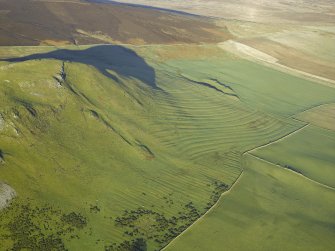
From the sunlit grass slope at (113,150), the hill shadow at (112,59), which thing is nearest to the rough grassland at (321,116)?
the sunlit grass slope at (113,150)

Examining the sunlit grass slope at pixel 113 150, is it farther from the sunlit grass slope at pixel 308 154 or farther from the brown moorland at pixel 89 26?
the brown moorland at pixel 89 26

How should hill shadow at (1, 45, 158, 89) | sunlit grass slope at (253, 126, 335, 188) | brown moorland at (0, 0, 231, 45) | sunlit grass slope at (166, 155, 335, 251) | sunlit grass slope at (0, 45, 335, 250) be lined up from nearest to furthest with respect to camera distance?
sunlit grass slope at (0, 45, 335, 250)
sunlit grass slope at (166, 155, 335, 251)
sunlit grass slope at (253, 126, 335, 188)
hill shadow at (1, 45, 158, 89)
brown moorland at (0, 0, 231, 45)

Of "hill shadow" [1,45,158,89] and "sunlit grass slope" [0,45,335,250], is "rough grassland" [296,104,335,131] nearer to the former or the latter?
"sunlit grass slope" [0,45,335,250]

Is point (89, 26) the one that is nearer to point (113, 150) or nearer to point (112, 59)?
point (112, 59)

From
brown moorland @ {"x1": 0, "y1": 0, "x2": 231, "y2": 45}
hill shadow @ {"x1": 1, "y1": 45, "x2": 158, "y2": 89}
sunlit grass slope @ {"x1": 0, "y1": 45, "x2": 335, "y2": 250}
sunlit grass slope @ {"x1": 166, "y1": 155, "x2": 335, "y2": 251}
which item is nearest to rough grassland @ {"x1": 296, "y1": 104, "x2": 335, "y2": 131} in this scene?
sunlit grass slope @ {"x1": 0, "y1": 45, "x2": 335, "y2": 250}

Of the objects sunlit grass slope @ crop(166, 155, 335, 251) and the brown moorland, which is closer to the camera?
sunlit grass slope @ crop(166, 155, 335, 251)
